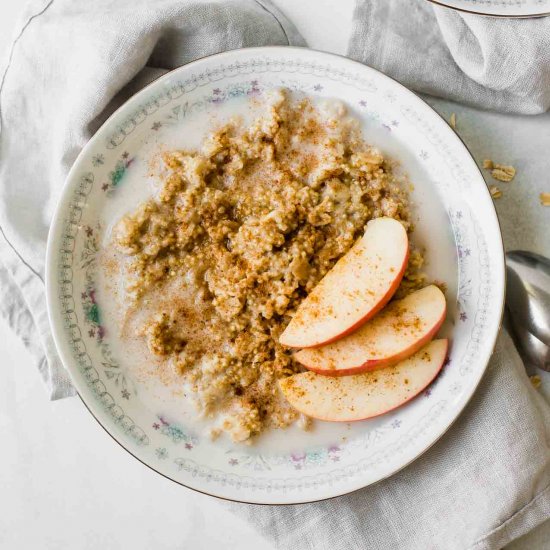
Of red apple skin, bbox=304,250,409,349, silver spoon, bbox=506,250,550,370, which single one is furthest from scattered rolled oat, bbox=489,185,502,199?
red apple skin, bbox=304,250,409,349

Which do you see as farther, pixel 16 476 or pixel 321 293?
pixel 16 476

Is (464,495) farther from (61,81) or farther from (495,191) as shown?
(61,81)

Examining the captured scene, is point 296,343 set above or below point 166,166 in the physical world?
below

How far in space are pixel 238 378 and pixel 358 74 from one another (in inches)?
30.3

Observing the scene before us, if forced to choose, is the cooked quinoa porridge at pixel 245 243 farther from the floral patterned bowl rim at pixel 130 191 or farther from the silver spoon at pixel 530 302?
the silver spoon at pixel 530 302

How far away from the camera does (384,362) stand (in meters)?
1.37

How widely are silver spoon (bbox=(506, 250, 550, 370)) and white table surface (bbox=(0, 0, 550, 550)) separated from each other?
0.23ft

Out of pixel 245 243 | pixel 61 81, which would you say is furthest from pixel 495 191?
pixel 61 81

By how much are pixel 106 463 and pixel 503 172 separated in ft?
4.18

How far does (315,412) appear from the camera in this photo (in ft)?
4.61

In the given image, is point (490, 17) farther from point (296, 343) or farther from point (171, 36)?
point (296, 343)

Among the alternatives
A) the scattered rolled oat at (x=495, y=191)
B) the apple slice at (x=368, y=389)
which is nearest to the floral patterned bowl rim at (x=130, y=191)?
the apple slice at (x=368, y=389)

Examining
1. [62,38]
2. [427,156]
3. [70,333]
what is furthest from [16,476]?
[427,156]

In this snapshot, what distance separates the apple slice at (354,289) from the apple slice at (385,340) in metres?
0.04
